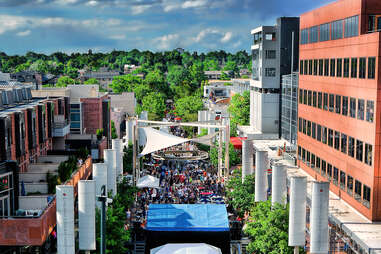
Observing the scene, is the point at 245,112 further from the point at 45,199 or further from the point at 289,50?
the point at 45,199

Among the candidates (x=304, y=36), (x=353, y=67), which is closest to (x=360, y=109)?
(x=353, y=67)

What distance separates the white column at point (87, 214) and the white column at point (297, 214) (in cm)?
905

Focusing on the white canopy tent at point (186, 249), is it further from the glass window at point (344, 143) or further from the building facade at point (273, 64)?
the building facade at point (273, 64)

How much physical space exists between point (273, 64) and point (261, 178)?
31817mm

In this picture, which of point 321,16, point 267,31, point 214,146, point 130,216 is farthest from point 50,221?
point 267,31

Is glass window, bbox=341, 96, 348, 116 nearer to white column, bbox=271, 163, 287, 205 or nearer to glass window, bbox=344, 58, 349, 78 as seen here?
glass window, bbox=344, 58, 349, 78

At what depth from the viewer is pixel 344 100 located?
32.2 meters

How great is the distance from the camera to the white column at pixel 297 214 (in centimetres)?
2447

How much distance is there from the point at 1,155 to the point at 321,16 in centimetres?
2301

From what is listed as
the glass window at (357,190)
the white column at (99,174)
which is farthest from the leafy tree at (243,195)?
the white column at (99,174)

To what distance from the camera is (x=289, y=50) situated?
63.1 metres

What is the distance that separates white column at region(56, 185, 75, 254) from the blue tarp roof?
9.44 meters

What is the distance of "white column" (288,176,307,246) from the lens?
24.5 m

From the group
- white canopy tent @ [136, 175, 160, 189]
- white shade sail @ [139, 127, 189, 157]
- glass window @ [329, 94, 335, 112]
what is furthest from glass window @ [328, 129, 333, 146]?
white shade sail @ [139, 127, 189, 157]
